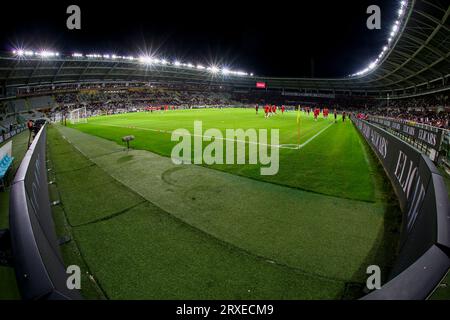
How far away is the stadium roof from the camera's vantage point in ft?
95.0

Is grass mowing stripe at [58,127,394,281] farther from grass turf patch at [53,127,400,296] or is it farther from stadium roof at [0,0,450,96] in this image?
stadium roof at [0,0,450,96]

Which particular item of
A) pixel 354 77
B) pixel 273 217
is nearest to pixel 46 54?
pixel 273 217

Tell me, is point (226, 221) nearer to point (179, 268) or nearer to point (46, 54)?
point (179, 268)

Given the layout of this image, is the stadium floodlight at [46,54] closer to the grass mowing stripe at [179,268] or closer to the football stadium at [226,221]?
the football stadium at [226,221]

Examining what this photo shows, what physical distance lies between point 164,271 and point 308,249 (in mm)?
2557

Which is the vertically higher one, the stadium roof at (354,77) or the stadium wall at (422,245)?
the stadium roof at (354,77)

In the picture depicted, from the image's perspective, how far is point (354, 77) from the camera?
75.9 meters

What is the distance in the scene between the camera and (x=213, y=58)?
326 feet

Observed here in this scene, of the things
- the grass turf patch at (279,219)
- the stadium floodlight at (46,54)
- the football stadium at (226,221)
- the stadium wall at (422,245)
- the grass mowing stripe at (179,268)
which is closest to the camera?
the stadium wall at (422,245)

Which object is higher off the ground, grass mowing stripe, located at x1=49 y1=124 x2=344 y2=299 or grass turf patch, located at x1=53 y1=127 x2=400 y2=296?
grass turf patch, located at x1=53 y1=127 x2=400 y2=296

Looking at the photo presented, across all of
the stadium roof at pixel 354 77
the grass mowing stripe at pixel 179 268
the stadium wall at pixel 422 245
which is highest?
the stadium roof at pixel 354 77

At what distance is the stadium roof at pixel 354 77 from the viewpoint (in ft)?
95.0

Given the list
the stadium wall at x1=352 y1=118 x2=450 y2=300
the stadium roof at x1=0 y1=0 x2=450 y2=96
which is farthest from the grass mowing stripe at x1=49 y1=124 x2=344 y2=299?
the stadium roof at x1=0 y1=0 x2=450 y2=96

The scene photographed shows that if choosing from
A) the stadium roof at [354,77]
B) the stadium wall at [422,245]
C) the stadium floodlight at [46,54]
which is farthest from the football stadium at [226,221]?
the stadium floodlight at [46,54]
